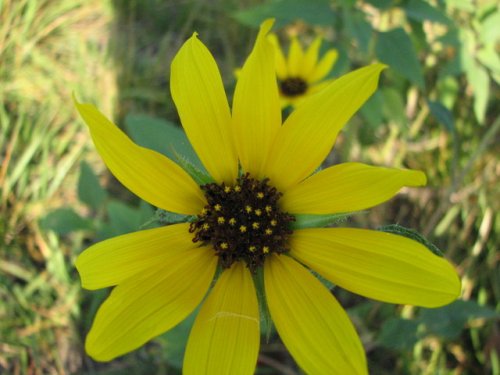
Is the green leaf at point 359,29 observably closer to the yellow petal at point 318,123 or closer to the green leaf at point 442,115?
the green leaf at point 442,115

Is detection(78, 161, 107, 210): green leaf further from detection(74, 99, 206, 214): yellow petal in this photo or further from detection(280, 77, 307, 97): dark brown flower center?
detection(74, 99, 206, 214): yellow petal

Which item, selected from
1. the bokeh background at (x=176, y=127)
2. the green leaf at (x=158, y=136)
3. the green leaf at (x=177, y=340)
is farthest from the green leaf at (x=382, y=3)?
the green leaf at (x=177, y=340)

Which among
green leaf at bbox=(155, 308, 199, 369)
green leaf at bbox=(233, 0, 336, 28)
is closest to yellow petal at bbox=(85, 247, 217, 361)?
green leaf at bbox=(155, 308, 199, 369)

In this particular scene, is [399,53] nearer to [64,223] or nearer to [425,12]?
[425,12]

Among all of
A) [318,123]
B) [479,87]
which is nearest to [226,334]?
[318,123]

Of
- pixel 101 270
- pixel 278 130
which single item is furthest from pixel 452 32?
pixel 101 270

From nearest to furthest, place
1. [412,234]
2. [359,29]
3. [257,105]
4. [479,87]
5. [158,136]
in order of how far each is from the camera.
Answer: [412,234] < [257,105] < [158,136] < [359,29] < [479,87]
